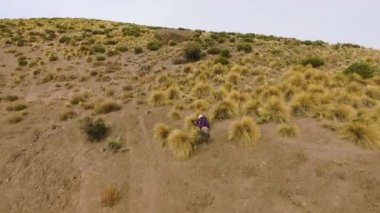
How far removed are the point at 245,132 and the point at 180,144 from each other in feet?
8.36

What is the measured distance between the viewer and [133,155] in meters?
16.7

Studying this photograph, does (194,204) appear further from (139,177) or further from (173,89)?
(173,89)

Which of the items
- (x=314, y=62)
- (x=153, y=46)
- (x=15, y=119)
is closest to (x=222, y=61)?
(x=314, y=62)

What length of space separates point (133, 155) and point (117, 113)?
499 cm

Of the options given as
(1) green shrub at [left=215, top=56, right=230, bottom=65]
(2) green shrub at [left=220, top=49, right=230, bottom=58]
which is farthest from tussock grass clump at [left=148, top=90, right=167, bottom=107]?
(2) green shrub at [left=220, top=49, right=230, bottom=58]

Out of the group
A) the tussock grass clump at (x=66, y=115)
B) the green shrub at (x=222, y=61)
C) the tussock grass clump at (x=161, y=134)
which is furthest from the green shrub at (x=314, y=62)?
the tussock grass clump at (x=66, y=115)

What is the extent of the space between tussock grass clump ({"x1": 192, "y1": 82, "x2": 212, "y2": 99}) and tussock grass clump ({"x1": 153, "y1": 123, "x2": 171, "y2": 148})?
16.3 feet

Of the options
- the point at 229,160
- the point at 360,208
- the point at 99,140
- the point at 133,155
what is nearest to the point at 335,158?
the point at 360,208

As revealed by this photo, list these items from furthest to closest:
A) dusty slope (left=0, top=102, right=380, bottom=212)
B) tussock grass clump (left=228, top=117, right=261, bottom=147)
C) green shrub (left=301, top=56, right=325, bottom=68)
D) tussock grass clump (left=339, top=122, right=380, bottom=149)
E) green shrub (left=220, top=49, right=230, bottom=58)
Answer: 1. green shrub (left=220, top=49, right=230, bottom=58)
2. green shrub (left=301, top=56, right=325, bottom=68)
3. tussock grass clump (left=228, top=117, right=261, bottom=147)
4. tussock grass clump (left=339, top=122, right=380, bottom=149)
5. dusty slope (left=0, top=102, right=380, bottom=212)

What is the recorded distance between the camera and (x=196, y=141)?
1586cm

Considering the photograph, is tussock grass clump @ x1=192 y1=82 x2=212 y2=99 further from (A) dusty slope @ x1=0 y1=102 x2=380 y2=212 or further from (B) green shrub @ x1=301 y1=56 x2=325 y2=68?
(B) green shrub @ x1=301 y1=56 x2=325 y2=68

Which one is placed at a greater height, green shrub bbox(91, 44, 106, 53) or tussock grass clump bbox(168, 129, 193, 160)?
tussock grass clump bbox(168, 129, 193, 160)

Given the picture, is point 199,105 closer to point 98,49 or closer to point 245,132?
point 245,132

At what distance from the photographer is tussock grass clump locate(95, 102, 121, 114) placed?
70.7 feet
